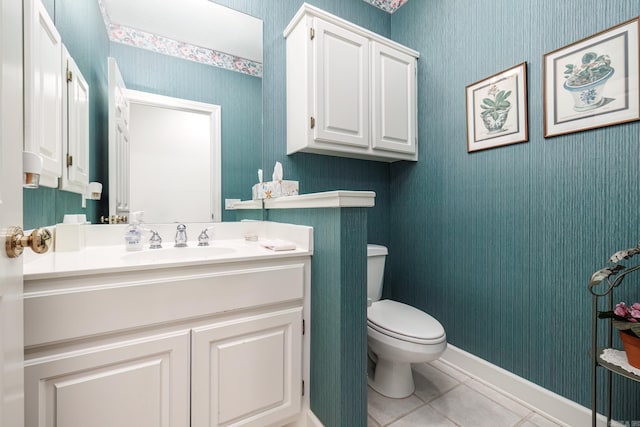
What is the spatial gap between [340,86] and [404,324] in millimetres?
1406

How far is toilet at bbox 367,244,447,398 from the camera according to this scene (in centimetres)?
128

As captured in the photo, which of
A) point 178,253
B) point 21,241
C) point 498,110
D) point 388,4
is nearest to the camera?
point 21,241

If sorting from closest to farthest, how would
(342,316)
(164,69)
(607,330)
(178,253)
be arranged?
(342,316) < (607,330) < (178,253) < (164,69)

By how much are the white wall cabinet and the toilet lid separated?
99cm

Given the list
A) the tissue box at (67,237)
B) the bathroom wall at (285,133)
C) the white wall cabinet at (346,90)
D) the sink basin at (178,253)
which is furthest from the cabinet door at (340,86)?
the tissue box at (67,237)

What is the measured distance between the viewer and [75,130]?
112 cm

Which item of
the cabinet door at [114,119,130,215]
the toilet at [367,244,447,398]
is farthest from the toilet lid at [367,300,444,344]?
the cabinet door at [114,119,130,215]

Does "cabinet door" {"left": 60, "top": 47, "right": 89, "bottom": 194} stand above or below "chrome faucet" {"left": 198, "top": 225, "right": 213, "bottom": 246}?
above

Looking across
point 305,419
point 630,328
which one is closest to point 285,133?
point 305,419

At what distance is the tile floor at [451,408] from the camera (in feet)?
4.20

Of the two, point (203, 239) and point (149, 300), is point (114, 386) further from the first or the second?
point (203, 239)

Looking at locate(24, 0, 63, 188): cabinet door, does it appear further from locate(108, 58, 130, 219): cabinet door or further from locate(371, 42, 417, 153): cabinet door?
locate(371, 42, 417, 153): cabinet door

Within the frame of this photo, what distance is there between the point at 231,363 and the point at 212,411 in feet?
0.57

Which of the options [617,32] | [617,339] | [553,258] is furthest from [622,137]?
[617,339]
